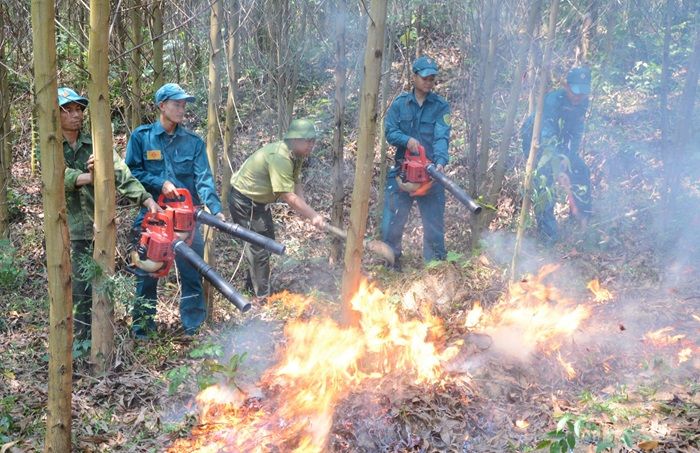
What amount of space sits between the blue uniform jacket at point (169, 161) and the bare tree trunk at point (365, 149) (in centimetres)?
181

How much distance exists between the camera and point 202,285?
19.6 feet

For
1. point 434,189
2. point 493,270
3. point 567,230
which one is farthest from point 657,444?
point 567,230

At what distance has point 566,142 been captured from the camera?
24.9 ft

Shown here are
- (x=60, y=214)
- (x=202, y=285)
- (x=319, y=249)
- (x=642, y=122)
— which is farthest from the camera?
(x=642, y=122)

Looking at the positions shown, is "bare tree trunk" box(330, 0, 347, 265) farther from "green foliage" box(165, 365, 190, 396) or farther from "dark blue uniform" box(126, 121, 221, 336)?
"green foliage" box(165, 365, 190, 396)

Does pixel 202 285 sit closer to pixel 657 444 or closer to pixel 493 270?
pixel 493 270

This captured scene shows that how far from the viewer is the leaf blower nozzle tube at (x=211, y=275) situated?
4398mm

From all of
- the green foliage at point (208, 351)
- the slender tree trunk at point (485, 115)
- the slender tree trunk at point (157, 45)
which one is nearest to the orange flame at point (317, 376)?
the green foliage at point (208, 351)

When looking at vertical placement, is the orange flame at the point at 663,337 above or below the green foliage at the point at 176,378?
above

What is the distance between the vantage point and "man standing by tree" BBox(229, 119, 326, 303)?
6066mm

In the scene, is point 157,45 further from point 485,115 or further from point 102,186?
point 485,115

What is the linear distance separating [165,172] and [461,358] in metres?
3.21

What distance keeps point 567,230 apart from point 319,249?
11.3ft

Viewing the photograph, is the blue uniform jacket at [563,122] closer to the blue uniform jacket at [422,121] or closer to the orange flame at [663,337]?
the blue uniform jacket at [422,121]
